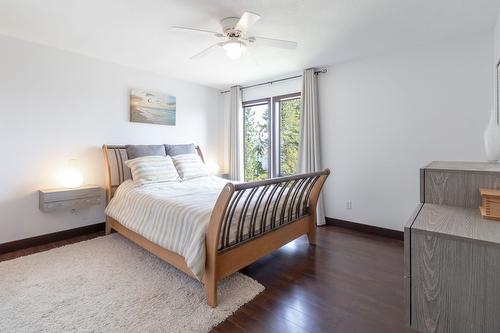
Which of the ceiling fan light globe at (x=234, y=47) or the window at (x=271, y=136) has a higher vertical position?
the ceiling fan light globe at (x=234, y=47)

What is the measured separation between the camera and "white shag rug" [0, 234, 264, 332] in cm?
167

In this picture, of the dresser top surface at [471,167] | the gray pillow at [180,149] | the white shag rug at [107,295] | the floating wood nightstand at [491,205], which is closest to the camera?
the floating wood nightstand at [491,205]

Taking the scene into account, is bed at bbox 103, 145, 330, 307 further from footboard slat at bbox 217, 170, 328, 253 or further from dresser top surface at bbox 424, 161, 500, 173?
dresser top surface at bbox 424, 161, 500, 173

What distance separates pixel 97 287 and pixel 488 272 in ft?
8.43

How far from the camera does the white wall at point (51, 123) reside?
→ 2811 mm

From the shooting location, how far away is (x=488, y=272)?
0.87 m

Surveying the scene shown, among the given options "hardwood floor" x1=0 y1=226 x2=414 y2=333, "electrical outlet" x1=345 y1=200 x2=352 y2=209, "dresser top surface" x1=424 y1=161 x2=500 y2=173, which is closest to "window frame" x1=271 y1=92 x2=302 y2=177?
"electrical outlet" x1=345 y1=200 x2=352 y2=209

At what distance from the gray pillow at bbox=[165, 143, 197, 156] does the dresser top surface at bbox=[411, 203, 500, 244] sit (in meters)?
3.51

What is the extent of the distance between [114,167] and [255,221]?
2385mm

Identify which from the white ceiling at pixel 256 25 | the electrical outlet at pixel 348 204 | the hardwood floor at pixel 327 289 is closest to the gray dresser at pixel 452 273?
the hardwood floor at pixel 327 289

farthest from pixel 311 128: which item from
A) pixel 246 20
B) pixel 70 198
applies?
pixel 70 198

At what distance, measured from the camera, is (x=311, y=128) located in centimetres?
379

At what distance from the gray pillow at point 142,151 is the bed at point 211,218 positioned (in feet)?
0.90

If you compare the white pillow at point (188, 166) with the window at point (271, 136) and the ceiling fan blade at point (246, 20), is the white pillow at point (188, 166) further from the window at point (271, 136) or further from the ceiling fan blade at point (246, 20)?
the ceiling fan blade at point (246, 20)
